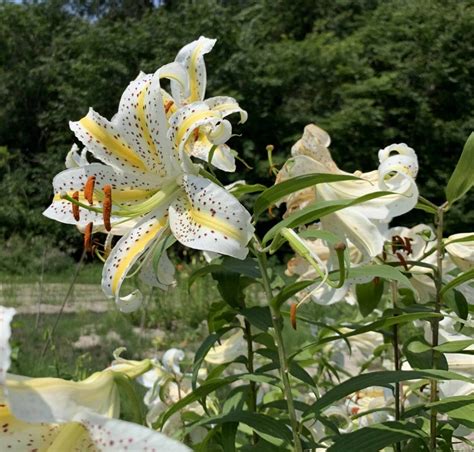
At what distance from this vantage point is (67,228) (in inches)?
309

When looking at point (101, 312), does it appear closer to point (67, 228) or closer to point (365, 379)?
point (67, 228)

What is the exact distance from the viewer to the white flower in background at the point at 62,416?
350mm

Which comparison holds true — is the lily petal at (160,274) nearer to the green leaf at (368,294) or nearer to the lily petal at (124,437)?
the green leaf at (368,294)

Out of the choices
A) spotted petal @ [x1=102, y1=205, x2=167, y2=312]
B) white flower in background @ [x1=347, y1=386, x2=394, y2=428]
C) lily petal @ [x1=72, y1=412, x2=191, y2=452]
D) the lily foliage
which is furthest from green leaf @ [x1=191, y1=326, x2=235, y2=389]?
lily petal @ [x1=72, y1=412, x2=191, y2=452]

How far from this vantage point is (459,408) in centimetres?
66

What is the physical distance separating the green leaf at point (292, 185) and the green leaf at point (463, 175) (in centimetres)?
13

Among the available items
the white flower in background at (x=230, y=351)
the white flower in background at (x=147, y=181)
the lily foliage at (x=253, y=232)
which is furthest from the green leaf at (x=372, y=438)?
the white flower in background at (x=230, y=351)

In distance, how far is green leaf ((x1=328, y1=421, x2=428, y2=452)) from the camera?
0.61 metres

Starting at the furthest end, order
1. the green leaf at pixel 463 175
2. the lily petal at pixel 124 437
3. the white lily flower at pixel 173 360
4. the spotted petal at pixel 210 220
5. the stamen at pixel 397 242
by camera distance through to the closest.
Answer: the white lily flower at pixel 173 360 → the stamen at pixel 397 242 → the green leaf at pixel 463 175 → the spotted petal at pixel 210 220 → the lily petal at pixel 124 437

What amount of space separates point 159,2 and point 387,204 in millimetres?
11885

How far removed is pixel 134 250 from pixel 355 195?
0.23 meters

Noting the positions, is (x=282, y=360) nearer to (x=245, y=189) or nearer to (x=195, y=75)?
(x=245, y=189)

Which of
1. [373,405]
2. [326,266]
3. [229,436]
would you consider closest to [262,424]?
[229,436]

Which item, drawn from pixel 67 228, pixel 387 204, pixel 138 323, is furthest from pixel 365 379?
pixel 67 228
